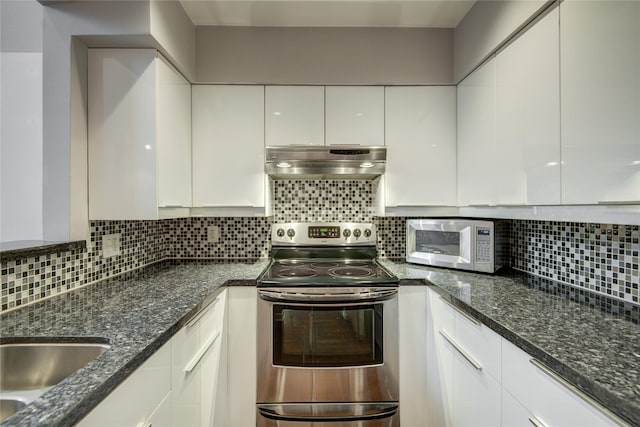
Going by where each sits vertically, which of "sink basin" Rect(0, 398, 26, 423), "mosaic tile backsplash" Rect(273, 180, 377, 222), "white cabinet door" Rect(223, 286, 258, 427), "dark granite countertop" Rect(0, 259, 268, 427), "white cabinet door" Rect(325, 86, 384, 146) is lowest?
"white cabinet door" Rect(223, 286, 258, 427)

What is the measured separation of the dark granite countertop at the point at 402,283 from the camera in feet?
2.13

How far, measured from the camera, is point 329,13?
182cm

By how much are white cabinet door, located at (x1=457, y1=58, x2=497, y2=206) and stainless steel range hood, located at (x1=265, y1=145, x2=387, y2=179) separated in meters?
0.49

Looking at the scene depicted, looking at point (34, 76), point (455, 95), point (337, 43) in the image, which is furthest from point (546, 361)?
point (34, 76)

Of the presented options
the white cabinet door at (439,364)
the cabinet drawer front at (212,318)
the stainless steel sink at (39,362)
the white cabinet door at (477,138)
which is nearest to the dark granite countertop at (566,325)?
the white cabinet door at (439,364)

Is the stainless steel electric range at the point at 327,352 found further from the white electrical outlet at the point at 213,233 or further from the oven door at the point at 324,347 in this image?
the white electrical outlet at the point at 213,233

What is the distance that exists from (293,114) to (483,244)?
4.49ft

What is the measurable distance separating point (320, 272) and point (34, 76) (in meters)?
1.70

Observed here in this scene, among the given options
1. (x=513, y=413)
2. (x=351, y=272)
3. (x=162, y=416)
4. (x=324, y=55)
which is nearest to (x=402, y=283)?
(x=351, y=272)

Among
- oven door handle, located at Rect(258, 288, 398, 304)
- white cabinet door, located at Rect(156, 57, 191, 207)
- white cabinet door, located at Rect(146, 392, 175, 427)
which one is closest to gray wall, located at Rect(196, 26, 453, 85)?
white cabinet door, located at Rect(156, 57, 191, 207)

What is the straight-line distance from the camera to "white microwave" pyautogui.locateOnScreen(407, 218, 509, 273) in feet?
5.73

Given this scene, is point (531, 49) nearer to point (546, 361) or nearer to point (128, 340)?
point (546, 361)

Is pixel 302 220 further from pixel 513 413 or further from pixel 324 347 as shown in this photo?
pixel 513 413

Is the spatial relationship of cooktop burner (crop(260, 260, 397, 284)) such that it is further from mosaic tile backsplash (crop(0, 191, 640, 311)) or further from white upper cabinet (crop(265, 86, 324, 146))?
white upper cabinet (crop(265, 86, 324, 146))
